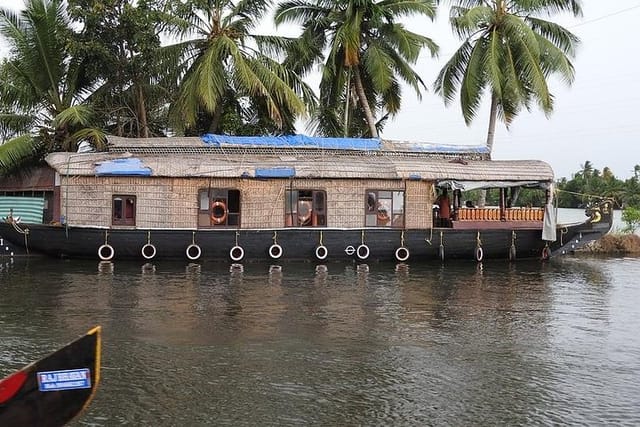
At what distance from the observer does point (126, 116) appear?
63.3 feet

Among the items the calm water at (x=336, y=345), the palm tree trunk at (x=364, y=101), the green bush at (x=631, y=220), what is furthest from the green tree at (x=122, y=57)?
the green bush at (x=631, y=220)

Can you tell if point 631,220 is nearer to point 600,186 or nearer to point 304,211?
point 304,211

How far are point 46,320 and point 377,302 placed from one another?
16.1 feet

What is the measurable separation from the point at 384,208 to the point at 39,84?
389 inches

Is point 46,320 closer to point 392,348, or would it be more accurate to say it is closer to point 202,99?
point 392,348

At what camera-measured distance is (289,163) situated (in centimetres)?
1588

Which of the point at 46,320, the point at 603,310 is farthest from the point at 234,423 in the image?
the point at 603,310

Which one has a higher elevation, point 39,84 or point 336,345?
point 39,84

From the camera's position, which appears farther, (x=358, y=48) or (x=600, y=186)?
(x=600, y=186)

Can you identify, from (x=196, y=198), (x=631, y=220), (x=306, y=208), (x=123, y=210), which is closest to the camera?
(x=123, y=210)

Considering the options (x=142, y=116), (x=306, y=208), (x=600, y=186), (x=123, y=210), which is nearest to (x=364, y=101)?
(x=306, y=208)

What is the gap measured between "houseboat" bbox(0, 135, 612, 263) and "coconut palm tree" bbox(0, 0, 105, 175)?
1.02 metres

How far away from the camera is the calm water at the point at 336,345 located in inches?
218

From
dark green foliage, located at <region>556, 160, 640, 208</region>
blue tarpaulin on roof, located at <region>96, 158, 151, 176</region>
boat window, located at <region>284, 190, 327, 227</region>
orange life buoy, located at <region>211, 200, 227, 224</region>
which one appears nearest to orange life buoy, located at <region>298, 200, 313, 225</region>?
boat window, located at <region>284, 190, 327, 227</region>
